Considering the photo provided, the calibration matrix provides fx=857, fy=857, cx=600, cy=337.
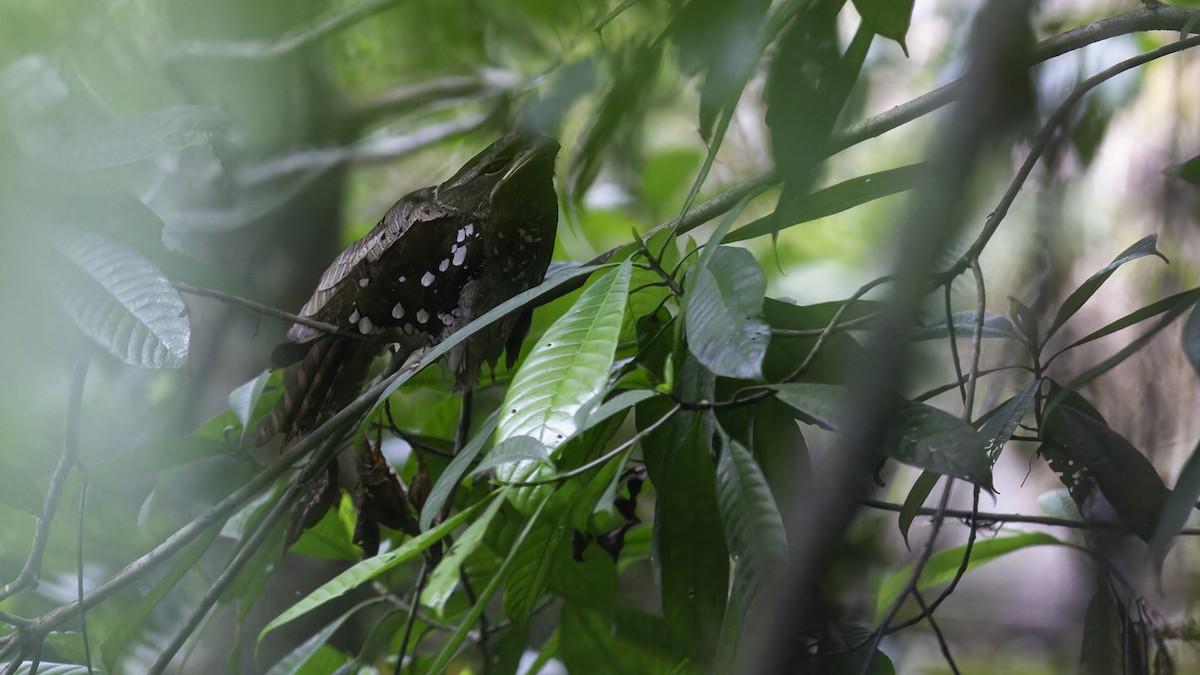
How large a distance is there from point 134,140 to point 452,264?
1.12ft

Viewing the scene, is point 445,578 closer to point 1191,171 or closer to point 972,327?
point 972,327

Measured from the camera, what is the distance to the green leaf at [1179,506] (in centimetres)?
60

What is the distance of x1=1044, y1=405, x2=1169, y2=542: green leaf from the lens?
0.72 metres

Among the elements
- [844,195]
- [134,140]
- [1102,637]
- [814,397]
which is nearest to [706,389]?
[814,397]

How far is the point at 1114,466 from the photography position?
2.43 ft

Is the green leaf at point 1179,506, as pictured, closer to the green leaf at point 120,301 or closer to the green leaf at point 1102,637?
the green leaf at point 1102,637

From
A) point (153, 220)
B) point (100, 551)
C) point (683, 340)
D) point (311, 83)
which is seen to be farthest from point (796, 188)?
point (311, 83)

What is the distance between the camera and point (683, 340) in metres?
0.88

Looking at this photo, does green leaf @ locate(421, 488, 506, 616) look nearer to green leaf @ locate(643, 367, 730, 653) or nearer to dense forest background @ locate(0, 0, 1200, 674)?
dense forest background @ locate(0, 0, 1200, 674)

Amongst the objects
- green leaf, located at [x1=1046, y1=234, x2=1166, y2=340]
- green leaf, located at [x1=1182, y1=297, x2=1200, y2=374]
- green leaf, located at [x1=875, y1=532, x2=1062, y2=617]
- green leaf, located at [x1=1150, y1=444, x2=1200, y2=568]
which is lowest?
green leaf, located at [x1=1150, y1=444, x2=1200, y2=568]

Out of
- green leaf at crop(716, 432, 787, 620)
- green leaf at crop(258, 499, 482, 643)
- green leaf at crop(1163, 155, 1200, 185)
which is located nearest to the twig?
green leaf at crop(258, 499, 482, 643)

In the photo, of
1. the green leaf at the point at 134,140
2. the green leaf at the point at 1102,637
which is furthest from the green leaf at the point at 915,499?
the green leaf at the point at 134,140

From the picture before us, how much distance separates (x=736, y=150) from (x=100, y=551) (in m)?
1.76

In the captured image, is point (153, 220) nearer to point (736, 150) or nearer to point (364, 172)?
point (736, 150)
